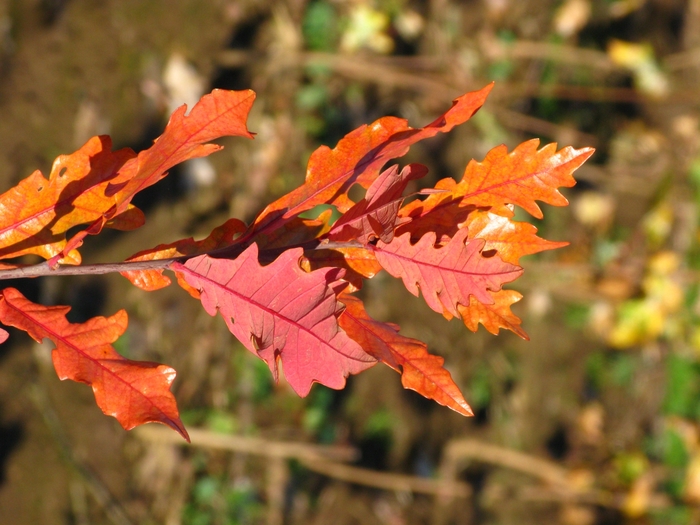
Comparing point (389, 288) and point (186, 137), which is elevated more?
point (186, 137)

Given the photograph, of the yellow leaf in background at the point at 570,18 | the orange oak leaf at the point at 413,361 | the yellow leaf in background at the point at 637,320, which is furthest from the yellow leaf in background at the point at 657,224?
the orange oak leaf at the point at 413,361

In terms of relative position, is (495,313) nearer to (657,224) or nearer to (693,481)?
(657,224)

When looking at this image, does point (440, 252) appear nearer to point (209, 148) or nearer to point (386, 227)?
point (386, 227)

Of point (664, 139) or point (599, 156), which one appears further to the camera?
point (664, 139)

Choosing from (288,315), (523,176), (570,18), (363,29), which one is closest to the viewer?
(288,315)

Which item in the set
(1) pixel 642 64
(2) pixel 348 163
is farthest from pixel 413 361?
(1) pixel 642 64

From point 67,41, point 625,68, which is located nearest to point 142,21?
point 67,41
